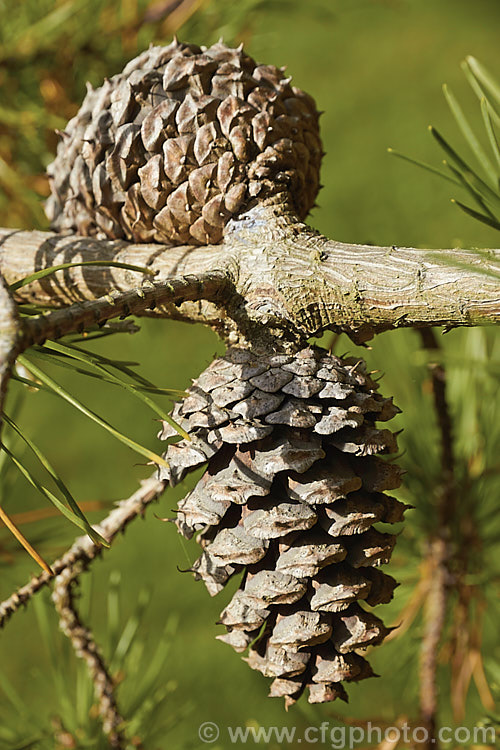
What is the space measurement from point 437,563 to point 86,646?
274mm

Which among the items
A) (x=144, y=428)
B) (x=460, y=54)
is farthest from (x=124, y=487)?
(x=460, y=54)

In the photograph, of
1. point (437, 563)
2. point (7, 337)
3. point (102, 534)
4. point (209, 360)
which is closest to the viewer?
point (7, 337)

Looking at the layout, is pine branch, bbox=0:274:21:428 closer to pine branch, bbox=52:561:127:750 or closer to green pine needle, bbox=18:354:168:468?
green pine needle, bbox=18:354:168:468

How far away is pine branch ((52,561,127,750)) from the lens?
302mm

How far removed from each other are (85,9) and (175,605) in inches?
29.3

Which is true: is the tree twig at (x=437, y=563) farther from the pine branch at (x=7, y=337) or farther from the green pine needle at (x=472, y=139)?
the pine branch at (x=7, y=337)

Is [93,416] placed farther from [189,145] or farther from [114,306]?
[189,145]

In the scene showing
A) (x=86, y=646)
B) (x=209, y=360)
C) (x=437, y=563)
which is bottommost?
(x=86, y=646)

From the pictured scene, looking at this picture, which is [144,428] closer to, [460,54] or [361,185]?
[361,185]

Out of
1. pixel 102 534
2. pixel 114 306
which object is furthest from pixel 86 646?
pixel 114 306

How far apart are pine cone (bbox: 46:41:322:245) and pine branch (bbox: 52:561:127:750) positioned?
157 millimetres

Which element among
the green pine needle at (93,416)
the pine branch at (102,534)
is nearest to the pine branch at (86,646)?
the pine branch at (102,534)

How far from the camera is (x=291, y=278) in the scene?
0.25 m

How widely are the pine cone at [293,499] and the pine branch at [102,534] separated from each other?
32 mm
